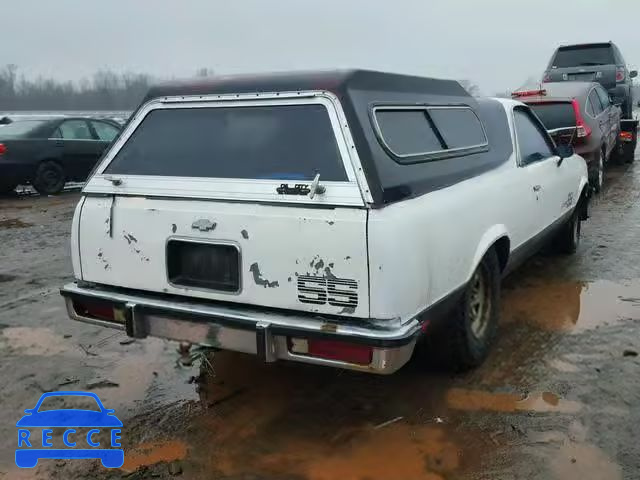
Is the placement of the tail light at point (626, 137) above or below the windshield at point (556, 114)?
below

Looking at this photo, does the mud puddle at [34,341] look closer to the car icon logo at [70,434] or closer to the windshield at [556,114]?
the car icon logo at [70,434]

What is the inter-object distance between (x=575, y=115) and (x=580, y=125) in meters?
0.20

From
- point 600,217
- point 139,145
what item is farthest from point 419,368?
point 600,217

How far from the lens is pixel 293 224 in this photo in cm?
293

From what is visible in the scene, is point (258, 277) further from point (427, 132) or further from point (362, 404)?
point (427, 132)

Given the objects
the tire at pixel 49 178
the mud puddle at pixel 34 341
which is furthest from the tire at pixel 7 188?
the mud puddle at pixel 34 341

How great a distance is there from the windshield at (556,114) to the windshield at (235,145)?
256 inches

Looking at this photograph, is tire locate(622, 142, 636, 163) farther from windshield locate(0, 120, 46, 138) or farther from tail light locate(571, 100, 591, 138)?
windshield locate(0, 120, 46, 138)

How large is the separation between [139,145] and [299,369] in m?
1.70

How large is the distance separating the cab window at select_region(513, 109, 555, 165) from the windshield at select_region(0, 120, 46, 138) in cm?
917

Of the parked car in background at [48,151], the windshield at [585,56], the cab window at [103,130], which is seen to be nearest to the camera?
the parked car in background at [48,151]

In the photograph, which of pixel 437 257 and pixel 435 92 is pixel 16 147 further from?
pixel 437 257

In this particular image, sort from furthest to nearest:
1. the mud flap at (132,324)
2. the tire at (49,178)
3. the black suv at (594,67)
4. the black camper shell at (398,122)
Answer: the black suv at (594,67) → the tire at (49,178) → the mud flap at (132,324) → the black camper shell at (398,122)

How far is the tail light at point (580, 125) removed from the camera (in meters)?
8.45
